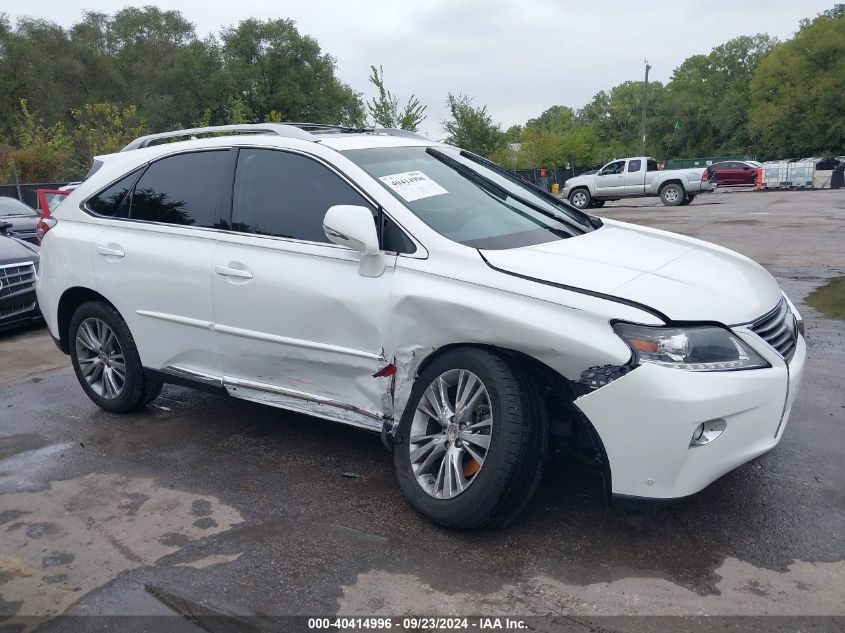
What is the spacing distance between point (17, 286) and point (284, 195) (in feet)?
17.5

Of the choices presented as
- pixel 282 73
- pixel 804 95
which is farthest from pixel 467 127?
pixel 804 95

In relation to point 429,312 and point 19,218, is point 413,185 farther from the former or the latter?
point 19,218

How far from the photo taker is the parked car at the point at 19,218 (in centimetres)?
1216

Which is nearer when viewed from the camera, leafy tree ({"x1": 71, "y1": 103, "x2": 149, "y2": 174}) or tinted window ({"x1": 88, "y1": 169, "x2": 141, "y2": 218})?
tinted window ({"x1": 88, "y1": 169, "x2": 141, "y2": 218})

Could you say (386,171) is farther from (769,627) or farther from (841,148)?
(841,148)

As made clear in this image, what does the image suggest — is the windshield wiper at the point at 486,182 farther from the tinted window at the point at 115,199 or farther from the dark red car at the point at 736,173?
the dark red car at the point at 736,173

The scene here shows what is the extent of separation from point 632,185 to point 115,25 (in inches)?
2159

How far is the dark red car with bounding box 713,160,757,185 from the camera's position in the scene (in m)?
40.6

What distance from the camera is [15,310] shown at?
809cm

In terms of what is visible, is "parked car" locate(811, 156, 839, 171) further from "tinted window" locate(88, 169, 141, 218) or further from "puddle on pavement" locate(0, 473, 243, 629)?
"puddle on pavement" locate(0, 473, 243, 629)

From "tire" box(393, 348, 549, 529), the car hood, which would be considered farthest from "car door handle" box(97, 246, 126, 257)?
the car hood

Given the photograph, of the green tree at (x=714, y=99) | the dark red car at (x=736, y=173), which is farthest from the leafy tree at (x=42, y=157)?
the green tree at (x=714, y=99)

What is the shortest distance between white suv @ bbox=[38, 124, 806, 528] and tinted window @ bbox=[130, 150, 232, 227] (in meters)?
0.01

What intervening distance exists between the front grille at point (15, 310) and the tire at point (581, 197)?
23.6m
